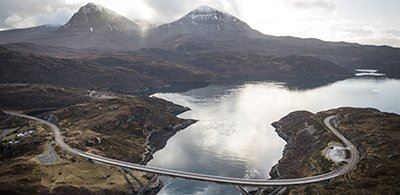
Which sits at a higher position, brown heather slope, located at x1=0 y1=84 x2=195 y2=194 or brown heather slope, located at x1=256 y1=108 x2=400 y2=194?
brown heather slope, located at x1=256 y1=108 x2=400 y2=194

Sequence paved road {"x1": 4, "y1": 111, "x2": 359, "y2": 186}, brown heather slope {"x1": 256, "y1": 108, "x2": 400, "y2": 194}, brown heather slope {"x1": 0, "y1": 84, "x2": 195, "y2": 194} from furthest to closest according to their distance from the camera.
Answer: brown heather slope {"x1": 0, "y1": 84, "x2": 195, "y2": 194} < paved road {"x1": 4, "y1": 111, "x2": 359, "y2": 186} < brown heather slope {"x1": 256, "y1": 108, "x2": 400, "y2": 194}

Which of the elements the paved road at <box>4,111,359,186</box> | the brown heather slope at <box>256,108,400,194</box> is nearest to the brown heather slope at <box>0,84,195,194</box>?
the paved road at <box>4,111,359,186</box>

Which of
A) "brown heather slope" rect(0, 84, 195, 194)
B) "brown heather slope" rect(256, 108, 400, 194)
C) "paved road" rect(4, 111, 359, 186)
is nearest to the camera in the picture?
"brown heather slope" rect(256, 108, 400, 194)

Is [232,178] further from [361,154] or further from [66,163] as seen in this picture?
[66,163]

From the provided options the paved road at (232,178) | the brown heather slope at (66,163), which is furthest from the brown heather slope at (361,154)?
the brown heather slope at (66,163)

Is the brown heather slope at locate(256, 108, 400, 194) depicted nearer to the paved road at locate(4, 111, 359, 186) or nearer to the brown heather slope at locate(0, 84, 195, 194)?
the paved road at locate(4, 111, 359, 186)

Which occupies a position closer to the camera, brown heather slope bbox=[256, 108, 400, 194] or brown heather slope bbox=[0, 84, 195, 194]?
brown heather slope bbox=[256, 108, 400, 194]

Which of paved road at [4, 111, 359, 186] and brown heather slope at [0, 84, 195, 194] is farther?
brown heather slope at [0, 84, 195, 194]

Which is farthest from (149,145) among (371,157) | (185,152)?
(371,157)

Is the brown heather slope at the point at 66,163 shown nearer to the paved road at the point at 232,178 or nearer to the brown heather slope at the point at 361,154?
the paved road at the point at 232,178

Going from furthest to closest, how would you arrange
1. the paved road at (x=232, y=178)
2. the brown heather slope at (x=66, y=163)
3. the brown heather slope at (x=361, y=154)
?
the brown heather slope at (x=66, y=163) < the paved road at (x=232, y=178) < the brown heather slope at (x=361, y=154)
